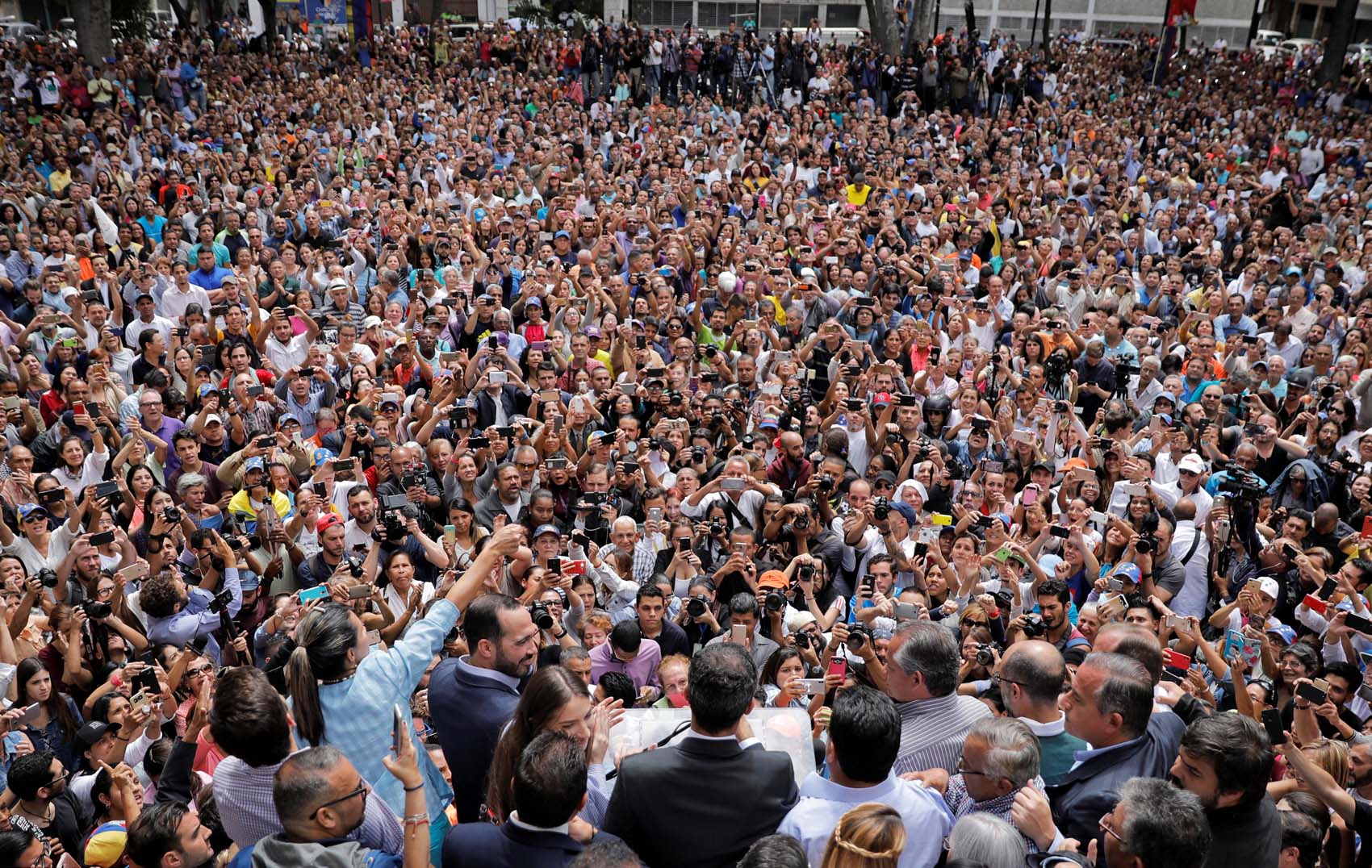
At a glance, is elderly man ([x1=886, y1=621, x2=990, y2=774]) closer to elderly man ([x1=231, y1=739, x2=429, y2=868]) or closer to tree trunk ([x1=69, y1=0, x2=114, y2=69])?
elderly man ([x1=231, y1=739, x2=429, y2=868])

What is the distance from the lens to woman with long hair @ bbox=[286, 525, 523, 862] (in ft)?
10.3

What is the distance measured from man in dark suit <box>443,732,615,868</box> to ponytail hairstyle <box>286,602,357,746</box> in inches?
31.5

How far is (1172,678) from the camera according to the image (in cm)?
431

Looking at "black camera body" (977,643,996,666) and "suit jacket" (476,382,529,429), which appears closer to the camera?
"black camera body" (977,643,996,666)

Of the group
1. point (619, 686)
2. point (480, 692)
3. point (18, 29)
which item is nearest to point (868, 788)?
point (480, 692)

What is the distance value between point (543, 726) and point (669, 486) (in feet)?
14.0

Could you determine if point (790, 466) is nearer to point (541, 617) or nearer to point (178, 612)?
point (541, 617)

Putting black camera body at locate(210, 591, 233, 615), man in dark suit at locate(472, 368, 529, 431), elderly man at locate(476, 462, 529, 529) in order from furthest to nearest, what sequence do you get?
man in dark suit at locate(472, 368, 529, 431) < elderly man at locate(476, 462, 529, 529) < black camera body at locate(210, 591, 233, 615)

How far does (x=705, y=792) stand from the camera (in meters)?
2.73

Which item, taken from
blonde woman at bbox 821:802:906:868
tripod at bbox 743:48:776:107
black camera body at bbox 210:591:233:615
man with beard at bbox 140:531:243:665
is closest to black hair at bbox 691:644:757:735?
blonde woman at bbox 821:802:906:868

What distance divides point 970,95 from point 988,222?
804cm

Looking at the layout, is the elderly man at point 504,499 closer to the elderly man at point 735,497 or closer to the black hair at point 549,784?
the elderly man at point 735,497

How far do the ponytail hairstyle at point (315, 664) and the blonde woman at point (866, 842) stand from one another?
62.4 inches

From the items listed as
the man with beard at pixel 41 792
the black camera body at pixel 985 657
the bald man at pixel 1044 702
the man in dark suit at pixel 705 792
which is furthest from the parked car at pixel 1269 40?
the man with beard at pixel 41 792
